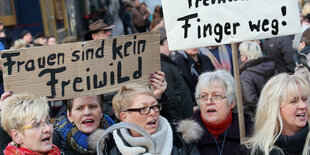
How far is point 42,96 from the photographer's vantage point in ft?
11.7

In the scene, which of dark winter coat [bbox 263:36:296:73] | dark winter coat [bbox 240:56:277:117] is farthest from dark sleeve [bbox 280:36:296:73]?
dark winter coat [bbox 240:56:277:117]

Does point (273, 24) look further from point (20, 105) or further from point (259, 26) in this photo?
point (20, 105)

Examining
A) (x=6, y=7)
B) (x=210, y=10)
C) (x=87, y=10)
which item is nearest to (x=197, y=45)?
(x=210, y=10)

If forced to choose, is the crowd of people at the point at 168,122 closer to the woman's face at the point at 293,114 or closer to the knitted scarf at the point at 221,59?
the woman's face at the point at 293,114

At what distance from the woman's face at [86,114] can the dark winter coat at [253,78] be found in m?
2.44

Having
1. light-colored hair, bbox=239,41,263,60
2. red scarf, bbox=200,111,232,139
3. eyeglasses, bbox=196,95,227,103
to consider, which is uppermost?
light-colored hair, bbox=239,41,263,60

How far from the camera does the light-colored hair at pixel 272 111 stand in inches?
119

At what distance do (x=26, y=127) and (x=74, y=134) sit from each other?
0.64 meters

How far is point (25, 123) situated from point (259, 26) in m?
1.84

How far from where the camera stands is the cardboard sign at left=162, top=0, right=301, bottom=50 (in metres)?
3.40

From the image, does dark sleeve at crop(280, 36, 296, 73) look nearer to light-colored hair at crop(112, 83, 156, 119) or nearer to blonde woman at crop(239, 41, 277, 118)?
blonde woman at crop(239, 41, 277, 118)

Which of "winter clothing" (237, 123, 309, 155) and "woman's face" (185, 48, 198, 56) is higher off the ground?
"woman's face" (185, 48, 198, 56)

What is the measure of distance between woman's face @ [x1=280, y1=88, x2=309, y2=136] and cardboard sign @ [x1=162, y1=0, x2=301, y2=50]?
1.84ft

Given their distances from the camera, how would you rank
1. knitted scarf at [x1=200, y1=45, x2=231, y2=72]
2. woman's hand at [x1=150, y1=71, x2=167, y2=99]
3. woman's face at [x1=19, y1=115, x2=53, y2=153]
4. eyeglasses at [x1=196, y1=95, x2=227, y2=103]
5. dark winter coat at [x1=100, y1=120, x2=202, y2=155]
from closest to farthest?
woman's face at [x1=19, y1=115, x2=53, y2=153]
dark winter coat at [x1=100, y1=120, x2=202, y2=155]
eyeglasses at [x1=196, y1=95, x2=227, y2=103]
woman's hand at [x1=150, y1=71, x2=167, y2=99]
knitted scarf at [x1=200, y1=45, x2=231, y2=72]
